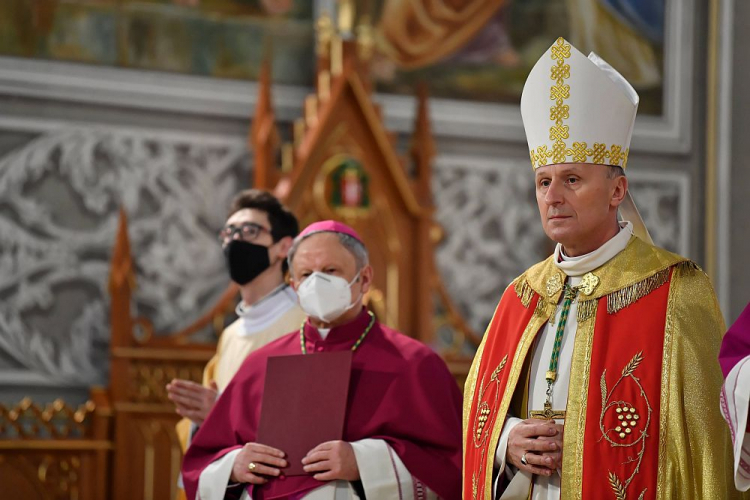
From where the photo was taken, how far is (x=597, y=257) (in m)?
3.79

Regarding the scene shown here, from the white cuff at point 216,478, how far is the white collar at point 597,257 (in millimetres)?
1537

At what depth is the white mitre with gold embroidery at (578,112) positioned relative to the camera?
3.83 meters

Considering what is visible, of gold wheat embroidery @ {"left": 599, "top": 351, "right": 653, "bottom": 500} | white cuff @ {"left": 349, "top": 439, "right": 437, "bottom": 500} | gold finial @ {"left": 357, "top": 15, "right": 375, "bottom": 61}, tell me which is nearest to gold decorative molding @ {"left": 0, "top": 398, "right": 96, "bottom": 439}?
gold finial @ {"left": 357, "top": 15, "right": 375, "bottom": 61}

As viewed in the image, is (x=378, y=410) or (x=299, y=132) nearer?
(x=378, y=410)

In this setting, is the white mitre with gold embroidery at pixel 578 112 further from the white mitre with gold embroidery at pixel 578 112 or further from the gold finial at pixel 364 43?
the gold finial at pixel 364 43

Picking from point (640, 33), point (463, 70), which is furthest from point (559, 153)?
A: point (640, 33)

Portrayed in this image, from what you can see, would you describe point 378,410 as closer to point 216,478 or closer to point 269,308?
point 216,478

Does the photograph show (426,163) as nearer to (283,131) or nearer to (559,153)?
(283,131)

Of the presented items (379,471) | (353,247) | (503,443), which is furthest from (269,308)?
(503,443)

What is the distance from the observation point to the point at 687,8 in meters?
10.3

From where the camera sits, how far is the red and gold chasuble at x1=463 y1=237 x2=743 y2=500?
3.47 m

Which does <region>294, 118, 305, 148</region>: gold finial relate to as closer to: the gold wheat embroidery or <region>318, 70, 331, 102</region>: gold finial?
<region>318, 70, 331, 102</region>: gold finial

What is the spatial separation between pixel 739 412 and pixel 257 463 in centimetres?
189

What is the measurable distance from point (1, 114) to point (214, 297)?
2018 millimetres
